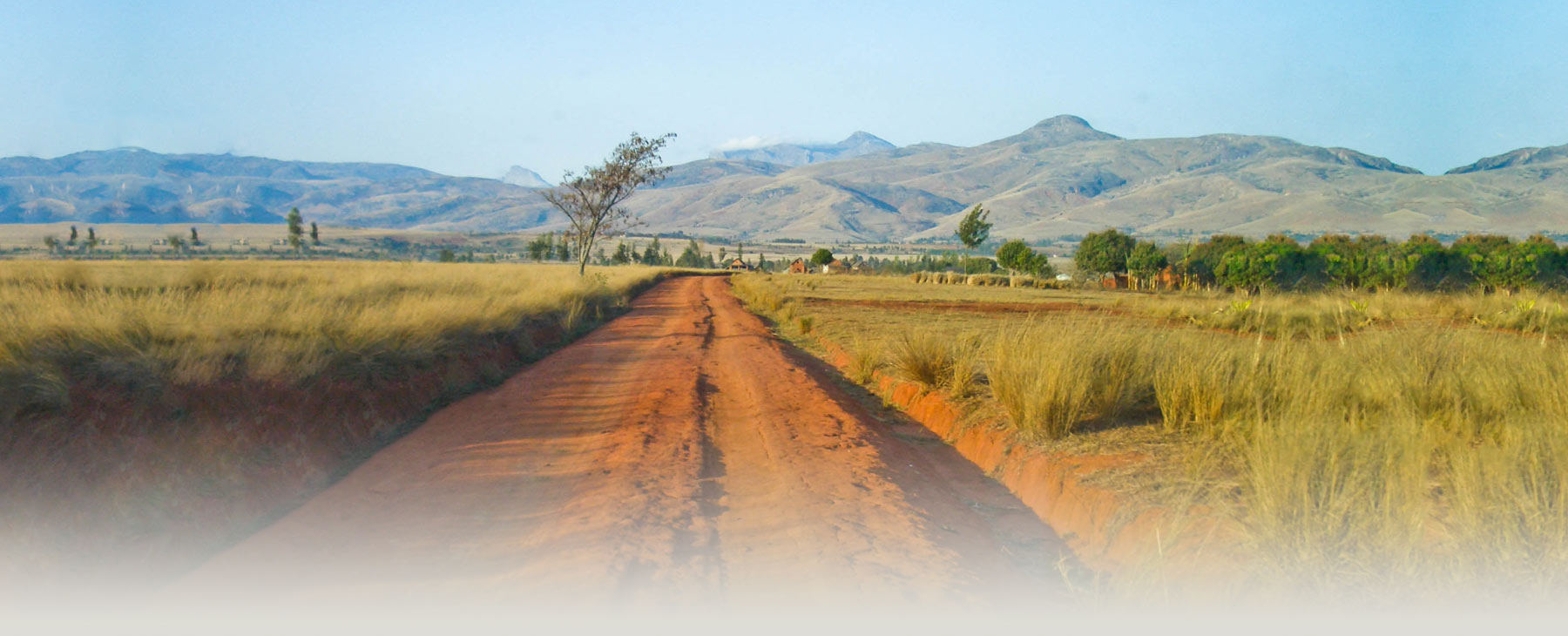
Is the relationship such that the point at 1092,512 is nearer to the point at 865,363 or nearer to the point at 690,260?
the point at 865,363

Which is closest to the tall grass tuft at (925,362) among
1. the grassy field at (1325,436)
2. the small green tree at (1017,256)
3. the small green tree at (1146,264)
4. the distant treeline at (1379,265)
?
the grassy field at (1325,436)

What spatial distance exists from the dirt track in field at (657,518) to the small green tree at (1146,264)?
154 feet

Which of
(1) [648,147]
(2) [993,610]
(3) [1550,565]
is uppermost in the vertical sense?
(1) [648,147]

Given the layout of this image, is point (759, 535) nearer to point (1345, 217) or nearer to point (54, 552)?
point (54, 552)

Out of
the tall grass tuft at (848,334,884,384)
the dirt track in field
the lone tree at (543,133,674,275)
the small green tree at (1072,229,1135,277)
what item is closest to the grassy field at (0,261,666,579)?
the dirt track in field

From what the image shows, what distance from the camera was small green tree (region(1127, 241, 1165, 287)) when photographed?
170 ft

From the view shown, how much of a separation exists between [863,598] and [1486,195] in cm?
24473

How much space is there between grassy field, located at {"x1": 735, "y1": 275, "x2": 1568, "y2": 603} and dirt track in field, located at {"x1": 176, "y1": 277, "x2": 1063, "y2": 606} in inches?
41.2

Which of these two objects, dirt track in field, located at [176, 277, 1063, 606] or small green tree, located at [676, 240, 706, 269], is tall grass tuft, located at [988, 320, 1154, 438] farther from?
small green tree, located at [676, 240, 706, 269]

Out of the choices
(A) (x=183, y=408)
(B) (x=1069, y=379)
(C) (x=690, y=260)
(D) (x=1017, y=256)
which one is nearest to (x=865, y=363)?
(B) (x=1069, y=379)

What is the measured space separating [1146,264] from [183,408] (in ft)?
175

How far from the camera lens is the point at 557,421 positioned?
8.67 metres

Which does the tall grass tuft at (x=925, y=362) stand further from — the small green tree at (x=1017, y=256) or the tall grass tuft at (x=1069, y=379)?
the small green tree at (x=1017, y=256)

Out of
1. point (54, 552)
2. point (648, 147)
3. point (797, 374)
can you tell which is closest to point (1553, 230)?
point (648, 147)
